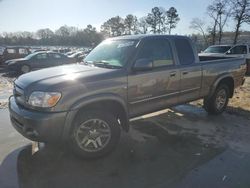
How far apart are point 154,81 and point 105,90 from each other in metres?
1.11

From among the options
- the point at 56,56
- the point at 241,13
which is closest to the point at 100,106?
the point at 56,56

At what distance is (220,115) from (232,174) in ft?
10.6

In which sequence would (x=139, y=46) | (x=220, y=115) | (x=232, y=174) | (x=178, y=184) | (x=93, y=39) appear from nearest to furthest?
(x=178, y=184)
(x=232, y=174)
(x=139, y=46)
(x=220, y=115)
(x=93, y=39)

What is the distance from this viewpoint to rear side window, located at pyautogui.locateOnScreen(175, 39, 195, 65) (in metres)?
5.49

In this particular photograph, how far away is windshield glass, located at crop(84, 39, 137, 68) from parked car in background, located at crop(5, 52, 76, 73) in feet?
43.9

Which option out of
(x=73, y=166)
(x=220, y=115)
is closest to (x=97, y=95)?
(x=73, y=166)

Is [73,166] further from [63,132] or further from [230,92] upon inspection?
[230,92]

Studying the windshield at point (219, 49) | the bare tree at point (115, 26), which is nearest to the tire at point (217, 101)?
the windshield at point (219, 49)

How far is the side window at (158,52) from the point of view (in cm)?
488

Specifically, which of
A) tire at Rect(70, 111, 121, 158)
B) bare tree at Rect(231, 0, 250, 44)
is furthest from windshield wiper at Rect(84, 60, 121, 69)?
bare tree at Rect(231, 0, 250, 44)

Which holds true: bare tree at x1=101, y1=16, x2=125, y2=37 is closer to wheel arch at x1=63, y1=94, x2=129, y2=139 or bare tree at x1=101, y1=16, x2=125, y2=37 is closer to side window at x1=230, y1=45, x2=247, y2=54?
side window at x1=230, y1=45, x2=247, y2=54

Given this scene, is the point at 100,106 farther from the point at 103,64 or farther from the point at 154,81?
the point at 154,81

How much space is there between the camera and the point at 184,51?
561 centimetres

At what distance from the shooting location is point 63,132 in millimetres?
3830
